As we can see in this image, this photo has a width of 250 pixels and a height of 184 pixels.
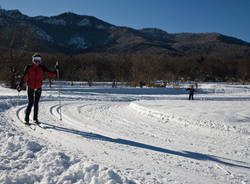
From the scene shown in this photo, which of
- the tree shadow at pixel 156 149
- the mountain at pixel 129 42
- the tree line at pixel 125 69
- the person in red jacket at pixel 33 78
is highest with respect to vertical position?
the mountain at pixel 129 42

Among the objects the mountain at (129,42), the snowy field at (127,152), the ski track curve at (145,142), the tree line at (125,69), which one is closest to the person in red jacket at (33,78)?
the snowy field at (127,152)

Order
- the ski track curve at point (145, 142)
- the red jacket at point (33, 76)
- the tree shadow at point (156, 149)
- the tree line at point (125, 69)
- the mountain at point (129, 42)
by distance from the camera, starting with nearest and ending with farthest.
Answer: the ski track curve at point (145, 142), the tree shadow at point (156, 149), the red jacket at point (33, 76), the tree line at point (125, 69), the mountain at point (129, 42)

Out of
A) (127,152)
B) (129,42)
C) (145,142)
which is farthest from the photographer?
(129,42)

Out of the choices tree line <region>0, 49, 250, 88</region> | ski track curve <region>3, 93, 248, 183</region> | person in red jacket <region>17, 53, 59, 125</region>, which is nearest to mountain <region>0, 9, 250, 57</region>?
tree line <region>0, 49, 250, 88</region>

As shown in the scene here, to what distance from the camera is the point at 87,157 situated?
12.0 ft

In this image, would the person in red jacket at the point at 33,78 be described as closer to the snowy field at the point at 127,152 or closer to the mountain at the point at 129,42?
the snowy field at the point at 127,152

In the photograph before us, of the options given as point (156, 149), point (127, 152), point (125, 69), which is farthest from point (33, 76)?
point (125, 69)

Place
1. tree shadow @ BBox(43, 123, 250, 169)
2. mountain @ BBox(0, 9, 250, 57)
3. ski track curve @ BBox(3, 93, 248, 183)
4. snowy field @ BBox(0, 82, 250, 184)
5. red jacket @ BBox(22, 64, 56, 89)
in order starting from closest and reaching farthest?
A: 1. snowy field @ BBox(0, 82, 250, 184)
2. ski track curve @ BBox(3, 93, 248, 183)
3. tree shadow @ BBox(43, 123, 250, 169)
4. red jacket @ BBox(22, 64, 56, 89)
5. mountain @ BBox(0, 9, 250, 57)

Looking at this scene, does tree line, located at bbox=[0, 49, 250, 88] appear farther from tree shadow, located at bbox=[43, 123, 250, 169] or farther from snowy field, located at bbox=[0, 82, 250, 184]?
tree shadow, located at bbox=[43, 123, 250, 169]

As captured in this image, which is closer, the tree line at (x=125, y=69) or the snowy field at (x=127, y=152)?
the snowy field at (x=127, y=152)

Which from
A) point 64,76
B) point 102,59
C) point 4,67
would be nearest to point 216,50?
point 102,59

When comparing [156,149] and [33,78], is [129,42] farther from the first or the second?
[156,149]

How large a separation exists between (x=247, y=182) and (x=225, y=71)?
79484mm

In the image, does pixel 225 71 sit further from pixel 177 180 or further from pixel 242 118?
pixel 177 180
